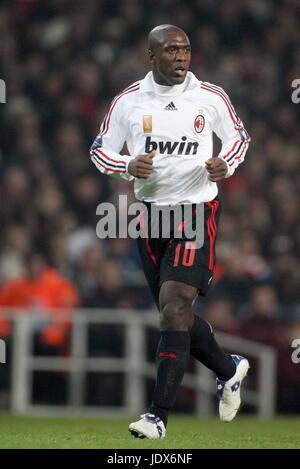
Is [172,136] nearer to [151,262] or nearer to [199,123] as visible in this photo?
[199,123]

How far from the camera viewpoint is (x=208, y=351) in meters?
7.52

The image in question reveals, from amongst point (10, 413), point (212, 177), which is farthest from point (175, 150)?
point (10, 413)

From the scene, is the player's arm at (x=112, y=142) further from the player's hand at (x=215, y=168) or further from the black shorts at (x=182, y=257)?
the player's hand at (x=215, y=168)

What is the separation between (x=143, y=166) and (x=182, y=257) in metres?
0.54

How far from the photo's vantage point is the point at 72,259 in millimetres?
13602

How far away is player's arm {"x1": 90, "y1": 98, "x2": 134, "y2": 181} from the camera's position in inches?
289

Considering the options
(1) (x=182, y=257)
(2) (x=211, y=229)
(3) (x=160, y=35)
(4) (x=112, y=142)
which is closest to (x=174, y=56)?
(3) (x=160, y=35)

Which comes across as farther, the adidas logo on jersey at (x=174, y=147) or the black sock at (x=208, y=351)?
the black sock at (x=208, y=351)

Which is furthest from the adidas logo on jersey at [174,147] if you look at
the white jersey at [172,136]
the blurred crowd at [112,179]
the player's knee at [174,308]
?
the blurred crowd at [112,179]

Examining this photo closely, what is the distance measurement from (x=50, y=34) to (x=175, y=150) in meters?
9.65

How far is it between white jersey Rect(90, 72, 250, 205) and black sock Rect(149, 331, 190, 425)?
2.64 feet

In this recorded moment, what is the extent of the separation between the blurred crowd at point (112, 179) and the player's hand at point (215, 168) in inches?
213

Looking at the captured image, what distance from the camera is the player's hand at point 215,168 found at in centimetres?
701
